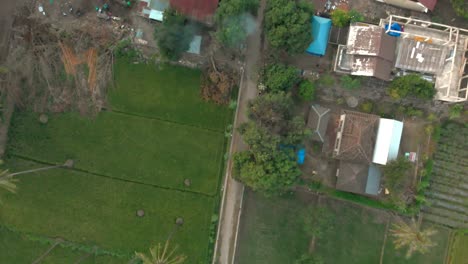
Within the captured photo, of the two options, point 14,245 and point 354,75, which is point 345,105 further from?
point 14,245

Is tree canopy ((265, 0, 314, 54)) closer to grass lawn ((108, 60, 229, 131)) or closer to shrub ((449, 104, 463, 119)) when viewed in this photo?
grass lawn ((108, 60, 229, 131))

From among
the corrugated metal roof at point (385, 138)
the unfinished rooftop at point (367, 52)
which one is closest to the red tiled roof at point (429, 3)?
the unfinished rooftop at point (367, 52)

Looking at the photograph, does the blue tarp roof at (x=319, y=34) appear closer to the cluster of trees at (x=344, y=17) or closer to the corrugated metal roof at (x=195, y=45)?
the cluster of trees at (x=344, y=17)

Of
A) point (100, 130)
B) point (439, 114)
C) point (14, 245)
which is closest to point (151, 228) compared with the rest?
point (100, 130)

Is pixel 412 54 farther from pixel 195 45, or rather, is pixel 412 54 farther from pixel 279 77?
pixel 195 45

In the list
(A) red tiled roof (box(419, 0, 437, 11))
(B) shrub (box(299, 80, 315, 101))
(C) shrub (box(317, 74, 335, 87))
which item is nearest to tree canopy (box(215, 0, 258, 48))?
(B) shrub (box(299, 80, 315, 101))

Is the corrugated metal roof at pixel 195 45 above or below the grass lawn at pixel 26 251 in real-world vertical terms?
above
